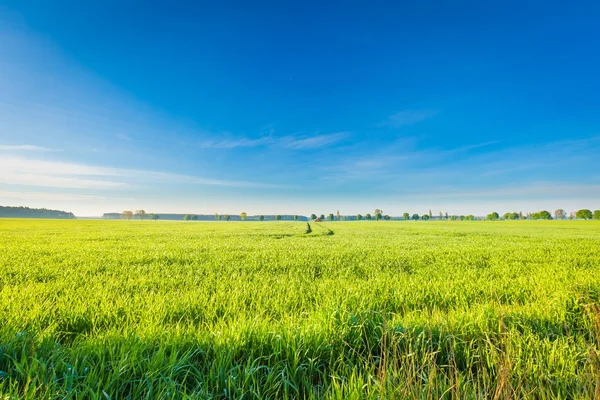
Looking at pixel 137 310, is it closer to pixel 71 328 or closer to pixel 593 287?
pixel 71 328

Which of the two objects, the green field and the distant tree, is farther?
the distant tree

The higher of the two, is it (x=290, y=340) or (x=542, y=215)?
(x=542, y=215)

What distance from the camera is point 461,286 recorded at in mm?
6895

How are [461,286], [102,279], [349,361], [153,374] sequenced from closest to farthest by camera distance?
1. [153,374]
2. [349,361]
3. [461,286]
4. [102,279]

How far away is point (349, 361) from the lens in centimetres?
290

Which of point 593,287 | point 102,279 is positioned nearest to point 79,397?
point 102,279

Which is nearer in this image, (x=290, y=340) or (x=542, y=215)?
(x=290, y=340)

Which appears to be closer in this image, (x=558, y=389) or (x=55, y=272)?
(x=558, y=389)

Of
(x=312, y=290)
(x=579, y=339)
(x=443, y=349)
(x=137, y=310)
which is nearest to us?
(x=443, y=349)

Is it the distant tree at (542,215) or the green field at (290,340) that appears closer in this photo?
the green field at (290,340)

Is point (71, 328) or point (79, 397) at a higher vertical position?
point (79, 397)

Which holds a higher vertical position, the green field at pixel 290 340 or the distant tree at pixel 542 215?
the distant tree at pixel 542 215

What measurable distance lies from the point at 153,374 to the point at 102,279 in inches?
262

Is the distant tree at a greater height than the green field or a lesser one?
greater
